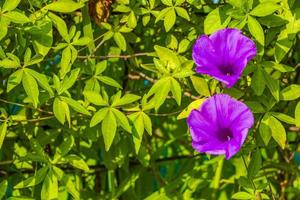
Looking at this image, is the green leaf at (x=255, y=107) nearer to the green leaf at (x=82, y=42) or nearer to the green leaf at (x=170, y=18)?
the green leaf at (x=170, y=18)

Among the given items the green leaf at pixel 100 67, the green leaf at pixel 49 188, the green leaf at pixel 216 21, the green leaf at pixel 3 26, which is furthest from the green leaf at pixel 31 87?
the green leaf at pixel 216 21

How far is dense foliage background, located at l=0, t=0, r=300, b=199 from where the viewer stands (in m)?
1.76

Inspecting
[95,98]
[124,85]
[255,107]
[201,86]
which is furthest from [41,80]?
[124,85]

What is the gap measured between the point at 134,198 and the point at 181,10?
93cm

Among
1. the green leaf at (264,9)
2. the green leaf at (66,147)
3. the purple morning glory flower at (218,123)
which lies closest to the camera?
the purple morning glory flower at (218,123)

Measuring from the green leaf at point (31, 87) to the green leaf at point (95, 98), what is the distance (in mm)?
125

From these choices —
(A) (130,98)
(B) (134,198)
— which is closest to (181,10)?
(A) (130,98)

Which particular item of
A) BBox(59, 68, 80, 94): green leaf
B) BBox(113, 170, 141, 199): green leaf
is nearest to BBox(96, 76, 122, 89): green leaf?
BBox(59, 68, 80, 94): green leaf

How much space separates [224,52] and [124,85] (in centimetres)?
88

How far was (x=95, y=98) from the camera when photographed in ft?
5.94

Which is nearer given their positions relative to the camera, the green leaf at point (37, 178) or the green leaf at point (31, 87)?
the green leaf at point (31, 87)

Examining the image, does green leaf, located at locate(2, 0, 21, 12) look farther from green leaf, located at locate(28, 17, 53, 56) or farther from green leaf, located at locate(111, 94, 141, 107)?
green leaf, located at locate(111, 94, 141, 107)

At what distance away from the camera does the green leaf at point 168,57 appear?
176 centimetres

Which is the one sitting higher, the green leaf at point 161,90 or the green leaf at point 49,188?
the green leaf at point 161,90
